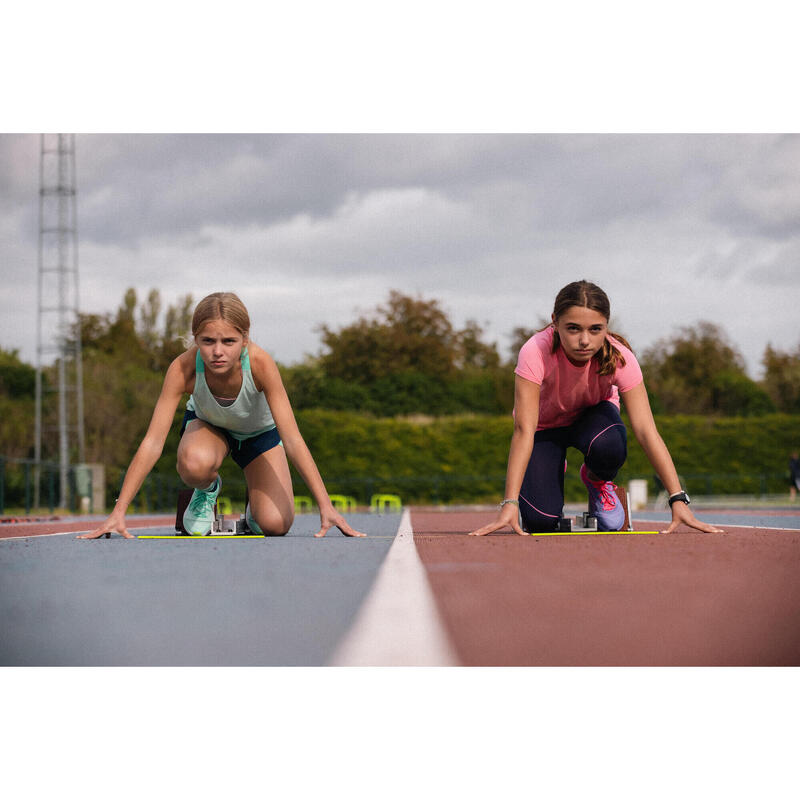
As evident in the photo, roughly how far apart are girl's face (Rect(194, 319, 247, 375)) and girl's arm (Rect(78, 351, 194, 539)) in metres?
0.25

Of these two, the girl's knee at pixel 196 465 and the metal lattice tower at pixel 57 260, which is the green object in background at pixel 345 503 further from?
the girl's knee at pixel 196 465

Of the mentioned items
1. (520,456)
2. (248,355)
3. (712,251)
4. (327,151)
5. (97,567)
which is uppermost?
(327,151)

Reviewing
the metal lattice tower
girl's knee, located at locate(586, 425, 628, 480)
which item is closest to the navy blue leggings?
girl's knee, located at locate(586, 425, 628, 480)

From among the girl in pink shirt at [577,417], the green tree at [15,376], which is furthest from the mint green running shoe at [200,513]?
the green tree at [15,376]

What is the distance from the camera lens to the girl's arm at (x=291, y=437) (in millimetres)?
4074

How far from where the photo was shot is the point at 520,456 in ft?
13.0

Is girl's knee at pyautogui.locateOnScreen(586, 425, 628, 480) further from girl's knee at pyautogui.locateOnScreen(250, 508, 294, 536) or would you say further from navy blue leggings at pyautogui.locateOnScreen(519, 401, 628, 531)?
girl's knee at pyautogui.locateOnScreen(250, 508, 294, 536)

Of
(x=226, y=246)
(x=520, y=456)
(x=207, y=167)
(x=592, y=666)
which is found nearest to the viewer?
(x=592, y=666)

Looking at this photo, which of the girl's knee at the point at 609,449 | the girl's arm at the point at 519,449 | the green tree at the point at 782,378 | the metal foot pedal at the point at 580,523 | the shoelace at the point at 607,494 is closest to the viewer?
the girl's arm at the point at 519,449

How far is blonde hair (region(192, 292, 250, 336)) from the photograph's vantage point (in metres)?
4.20

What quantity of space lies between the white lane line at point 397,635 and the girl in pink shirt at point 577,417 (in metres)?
1.65
